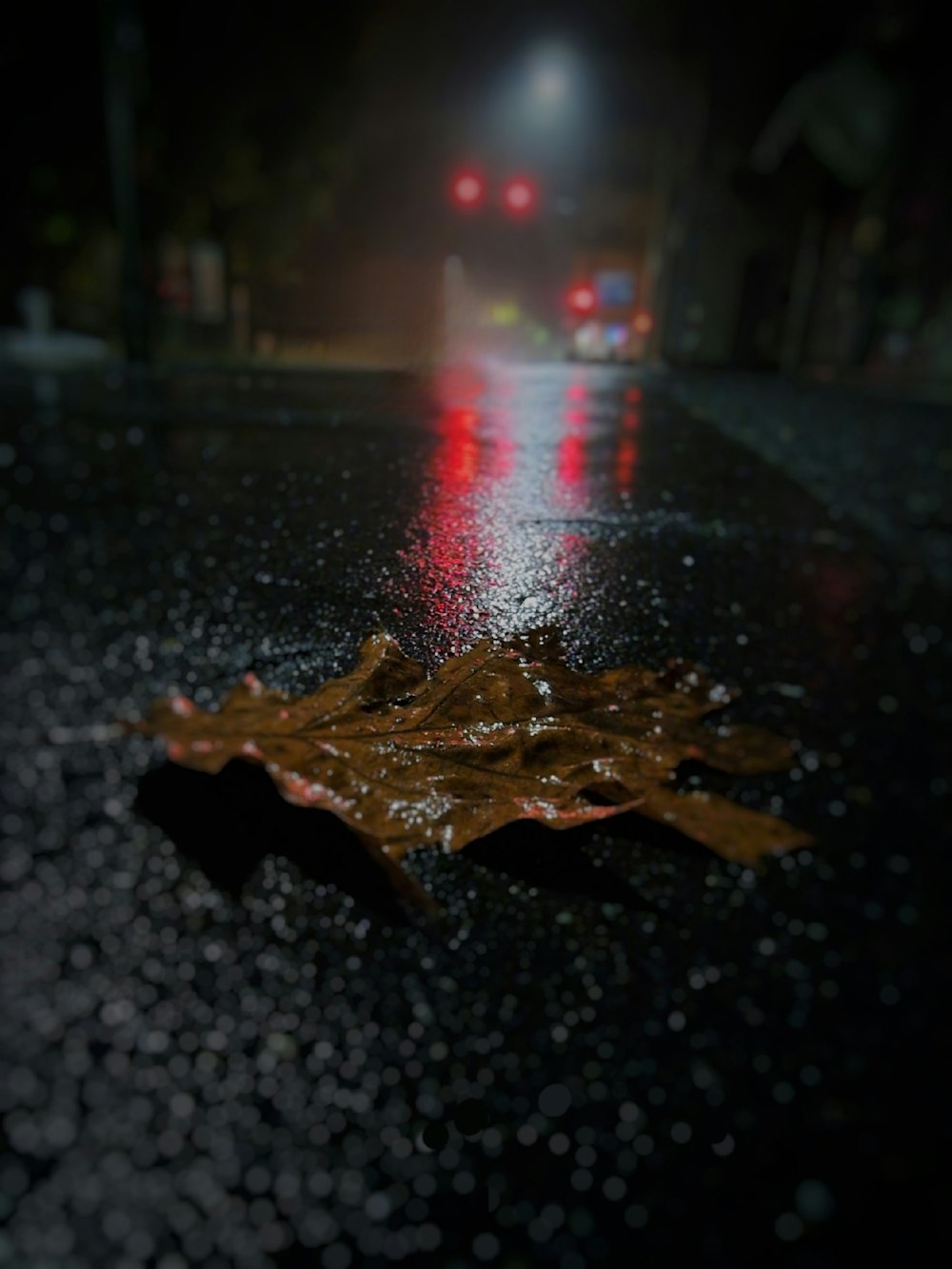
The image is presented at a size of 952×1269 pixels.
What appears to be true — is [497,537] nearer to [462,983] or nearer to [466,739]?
[466,739]

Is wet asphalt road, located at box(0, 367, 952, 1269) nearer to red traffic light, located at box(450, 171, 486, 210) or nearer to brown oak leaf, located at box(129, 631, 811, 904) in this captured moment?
brown oak leaf, located at box(129, 631, 811, 904)

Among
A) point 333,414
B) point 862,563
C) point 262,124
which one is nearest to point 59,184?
point 262,124

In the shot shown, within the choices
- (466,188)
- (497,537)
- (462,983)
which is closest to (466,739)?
(497,537)

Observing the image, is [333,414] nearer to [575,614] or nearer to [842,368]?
[575,614]

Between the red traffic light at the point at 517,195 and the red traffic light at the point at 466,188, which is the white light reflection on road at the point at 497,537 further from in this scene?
the red traffic light at the point at 517,195

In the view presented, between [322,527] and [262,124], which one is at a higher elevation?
[262,124]

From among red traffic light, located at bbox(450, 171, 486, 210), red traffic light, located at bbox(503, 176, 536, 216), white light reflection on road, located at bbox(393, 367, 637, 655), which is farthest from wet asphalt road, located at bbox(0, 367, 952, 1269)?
red traffic light, located at bbox(503, 176, 536, 216)
